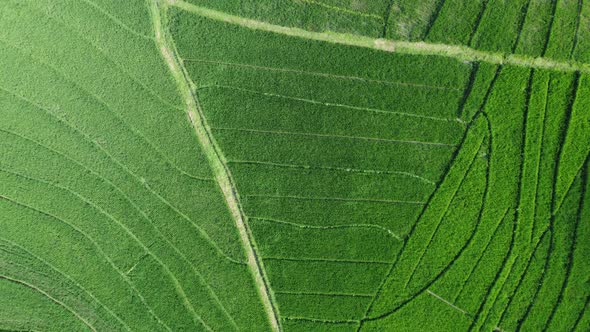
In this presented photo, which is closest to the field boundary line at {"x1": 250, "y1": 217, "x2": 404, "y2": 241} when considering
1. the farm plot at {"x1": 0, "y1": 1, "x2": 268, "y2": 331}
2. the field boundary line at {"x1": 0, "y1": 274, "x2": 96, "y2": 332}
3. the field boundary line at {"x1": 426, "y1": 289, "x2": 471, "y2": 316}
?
the farm plot at {"x1": 0, "y1": 1, "x2": 268, "y2": 331}

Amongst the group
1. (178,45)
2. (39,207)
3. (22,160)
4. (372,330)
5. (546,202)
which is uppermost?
(546,202)

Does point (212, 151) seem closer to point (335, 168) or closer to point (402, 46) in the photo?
point (335, 168)

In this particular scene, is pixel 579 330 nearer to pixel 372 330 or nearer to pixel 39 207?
pixel 372 330

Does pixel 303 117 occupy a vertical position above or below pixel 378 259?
above

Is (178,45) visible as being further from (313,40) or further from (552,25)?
(552,25)

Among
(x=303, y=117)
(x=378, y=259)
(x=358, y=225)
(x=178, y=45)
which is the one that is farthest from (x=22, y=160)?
(x=378, y=259)

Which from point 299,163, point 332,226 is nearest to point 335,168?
point 299,163

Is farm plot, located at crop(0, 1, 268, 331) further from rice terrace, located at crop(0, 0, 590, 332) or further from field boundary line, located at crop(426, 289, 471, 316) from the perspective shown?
field boundary line, located at crop(426, 289, 471, 316)
